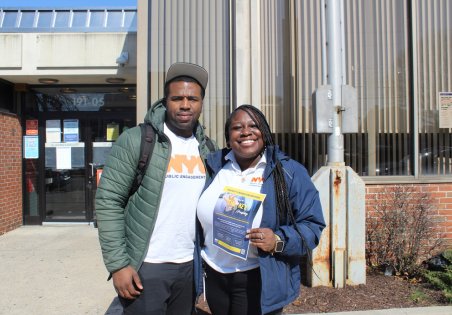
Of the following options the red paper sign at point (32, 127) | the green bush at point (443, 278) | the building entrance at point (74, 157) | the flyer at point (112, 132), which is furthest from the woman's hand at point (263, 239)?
the red paper sign at point (32, 127)

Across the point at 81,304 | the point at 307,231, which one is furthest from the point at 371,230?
the point at 81,304

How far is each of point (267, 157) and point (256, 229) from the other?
1.50 feet

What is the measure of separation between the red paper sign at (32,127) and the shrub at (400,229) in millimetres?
6730

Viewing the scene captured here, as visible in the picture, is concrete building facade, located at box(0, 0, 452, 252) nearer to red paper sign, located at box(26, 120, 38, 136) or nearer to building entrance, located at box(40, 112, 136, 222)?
building entrance, located at box(40, 112, 136, 222)

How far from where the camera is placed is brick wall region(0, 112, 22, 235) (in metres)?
5.81

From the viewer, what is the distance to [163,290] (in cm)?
177

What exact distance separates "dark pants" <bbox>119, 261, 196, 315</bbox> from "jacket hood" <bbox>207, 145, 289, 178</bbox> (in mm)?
626

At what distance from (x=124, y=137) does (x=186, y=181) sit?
454mm

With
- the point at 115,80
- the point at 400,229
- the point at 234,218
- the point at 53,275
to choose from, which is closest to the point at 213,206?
the point at 234,218

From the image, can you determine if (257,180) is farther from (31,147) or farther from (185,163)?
(31,147)

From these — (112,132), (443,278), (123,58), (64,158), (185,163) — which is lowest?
(443,278)

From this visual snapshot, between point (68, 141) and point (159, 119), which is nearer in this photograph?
point (159, 119)

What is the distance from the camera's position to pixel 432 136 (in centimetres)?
437

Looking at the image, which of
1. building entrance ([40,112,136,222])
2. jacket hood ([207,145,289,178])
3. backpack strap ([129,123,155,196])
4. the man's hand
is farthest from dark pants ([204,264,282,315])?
building entrance ([40,112,136,222])
